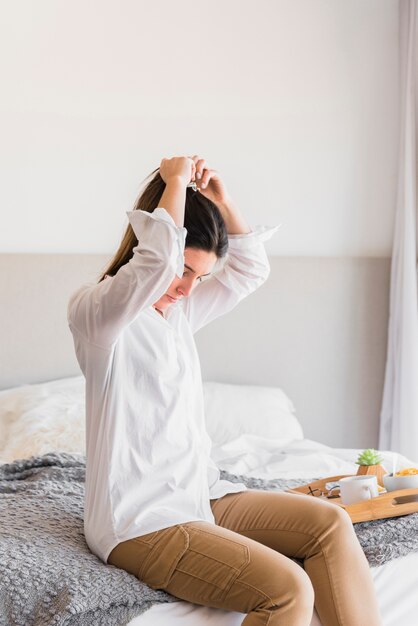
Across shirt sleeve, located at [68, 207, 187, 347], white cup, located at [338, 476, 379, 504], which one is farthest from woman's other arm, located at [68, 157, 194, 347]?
white cup, located at [338, 476, 379, 504]

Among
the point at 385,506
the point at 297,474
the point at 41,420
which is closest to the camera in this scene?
the point at 385,506

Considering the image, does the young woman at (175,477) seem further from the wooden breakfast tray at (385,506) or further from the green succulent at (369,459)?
the green succulent at (369,459)

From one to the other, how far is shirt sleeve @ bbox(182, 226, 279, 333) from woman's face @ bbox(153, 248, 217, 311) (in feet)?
0.87

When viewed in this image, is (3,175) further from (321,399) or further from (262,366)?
(321,399)

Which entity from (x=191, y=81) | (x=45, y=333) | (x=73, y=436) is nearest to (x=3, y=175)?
(x=45, y=333)

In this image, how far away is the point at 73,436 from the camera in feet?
8.70

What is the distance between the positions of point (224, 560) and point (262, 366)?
2.13 m

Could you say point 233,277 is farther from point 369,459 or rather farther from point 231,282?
point 369,459

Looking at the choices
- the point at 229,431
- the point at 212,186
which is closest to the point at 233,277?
the point at 212,186

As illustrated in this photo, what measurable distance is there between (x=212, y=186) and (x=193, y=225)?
6.3 inches

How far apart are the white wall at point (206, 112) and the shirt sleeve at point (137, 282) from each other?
1.85 meters

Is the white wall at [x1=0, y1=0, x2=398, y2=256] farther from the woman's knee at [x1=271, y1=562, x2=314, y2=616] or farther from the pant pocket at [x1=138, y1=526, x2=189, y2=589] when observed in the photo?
the woman's knee at [x1=271, y1=562, x2=314, y2=616]

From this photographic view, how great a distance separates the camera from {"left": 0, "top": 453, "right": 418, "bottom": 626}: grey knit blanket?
56.6 inches

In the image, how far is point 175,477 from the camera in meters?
1.58
